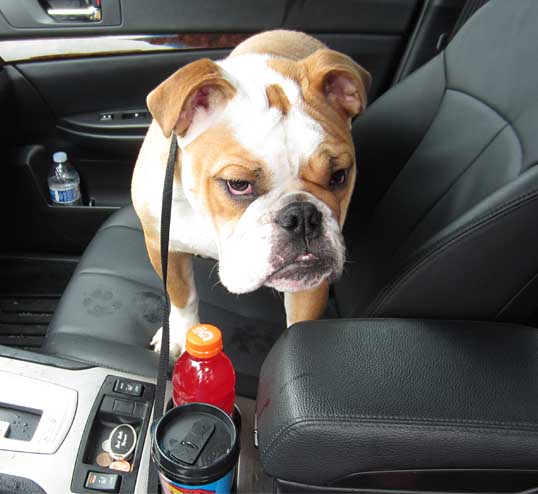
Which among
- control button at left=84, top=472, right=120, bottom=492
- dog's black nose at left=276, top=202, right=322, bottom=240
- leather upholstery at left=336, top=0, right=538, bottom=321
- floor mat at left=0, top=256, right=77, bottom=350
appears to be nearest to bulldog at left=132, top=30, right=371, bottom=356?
dog's black nose at left=276, top=202, right=322, bottom=240

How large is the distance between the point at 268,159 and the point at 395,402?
0.49m

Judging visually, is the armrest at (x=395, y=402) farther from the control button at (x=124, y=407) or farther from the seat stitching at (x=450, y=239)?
the control button at (x=124, y=407)

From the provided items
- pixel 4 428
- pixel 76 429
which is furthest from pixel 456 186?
pixel 4 428

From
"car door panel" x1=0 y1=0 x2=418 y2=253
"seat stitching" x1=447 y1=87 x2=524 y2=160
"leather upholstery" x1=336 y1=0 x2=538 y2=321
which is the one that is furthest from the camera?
"car door panel" x1=0 y1=0 x2=418 y2=253

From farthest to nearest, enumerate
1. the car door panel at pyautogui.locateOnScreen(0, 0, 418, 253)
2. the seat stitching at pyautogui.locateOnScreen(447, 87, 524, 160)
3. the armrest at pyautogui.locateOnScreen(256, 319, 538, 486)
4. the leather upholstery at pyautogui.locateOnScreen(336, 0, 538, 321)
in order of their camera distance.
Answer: the car door panel at pyautogui.locateOnScreen(0, 0, 418, 253) → the seat stitching at pyautogui.locateOnScreen(447, 87, 524, 160) → the leather upholstery at pyautogui.locateOnScreen(336, 0, 538, 321) → the armrest at pyautogui.locateOnScreen(256, 319, 538, 486)

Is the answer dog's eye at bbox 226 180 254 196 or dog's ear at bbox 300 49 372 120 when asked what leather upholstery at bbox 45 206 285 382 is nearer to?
dog's eye at bbox 226 180 254 196

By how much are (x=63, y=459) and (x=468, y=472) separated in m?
0.65

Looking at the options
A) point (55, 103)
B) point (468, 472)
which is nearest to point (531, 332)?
point (468, 472)

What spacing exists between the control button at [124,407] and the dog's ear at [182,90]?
0.50 metres

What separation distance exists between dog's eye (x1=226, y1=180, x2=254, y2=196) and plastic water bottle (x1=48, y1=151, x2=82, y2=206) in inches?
38.6

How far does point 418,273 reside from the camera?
40.4 inches

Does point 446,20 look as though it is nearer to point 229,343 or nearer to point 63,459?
point 229,343

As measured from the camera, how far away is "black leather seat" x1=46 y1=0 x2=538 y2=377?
100 centimetres

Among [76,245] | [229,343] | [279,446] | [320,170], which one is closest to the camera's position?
[279,446]
